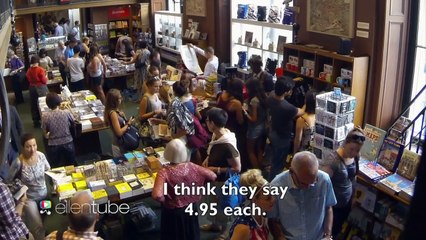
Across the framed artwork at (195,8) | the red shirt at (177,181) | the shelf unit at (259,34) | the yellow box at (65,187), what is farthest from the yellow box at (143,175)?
the framed artwork at (195,8)

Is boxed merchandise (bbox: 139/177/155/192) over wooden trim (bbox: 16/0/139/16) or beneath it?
beneath

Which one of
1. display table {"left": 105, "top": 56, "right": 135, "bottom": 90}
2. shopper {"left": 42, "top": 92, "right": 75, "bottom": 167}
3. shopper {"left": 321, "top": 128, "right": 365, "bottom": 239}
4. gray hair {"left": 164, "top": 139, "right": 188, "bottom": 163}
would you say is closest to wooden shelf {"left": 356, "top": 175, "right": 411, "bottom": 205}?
shopper {"left": 321, "top": 128, "right": 365, "bottom": 239}

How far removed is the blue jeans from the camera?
561 cm

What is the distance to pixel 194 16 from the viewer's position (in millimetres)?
10820

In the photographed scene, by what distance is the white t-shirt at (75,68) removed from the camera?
959cm

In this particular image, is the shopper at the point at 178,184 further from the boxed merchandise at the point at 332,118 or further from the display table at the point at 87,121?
the display table at the point at 87,121

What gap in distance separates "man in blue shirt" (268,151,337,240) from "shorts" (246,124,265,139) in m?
2.72

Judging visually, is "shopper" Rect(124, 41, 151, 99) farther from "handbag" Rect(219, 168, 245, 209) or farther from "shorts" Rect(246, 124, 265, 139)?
"handbag" Rect(219, 168, 245, 209)

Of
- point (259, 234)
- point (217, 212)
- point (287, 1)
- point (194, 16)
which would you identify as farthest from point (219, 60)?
point (259, 234)

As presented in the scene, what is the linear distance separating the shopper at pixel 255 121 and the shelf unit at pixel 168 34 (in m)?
6.90

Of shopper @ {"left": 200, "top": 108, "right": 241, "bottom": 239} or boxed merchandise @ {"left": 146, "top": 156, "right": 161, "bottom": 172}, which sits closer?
shopper @ {"left": 200, "top": 108, "right": 241, "bottom": 239}

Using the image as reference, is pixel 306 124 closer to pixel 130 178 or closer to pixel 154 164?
pixel 154 164

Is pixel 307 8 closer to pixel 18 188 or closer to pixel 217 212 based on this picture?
pixel 217 212

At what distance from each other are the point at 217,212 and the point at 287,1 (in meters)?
4.19
